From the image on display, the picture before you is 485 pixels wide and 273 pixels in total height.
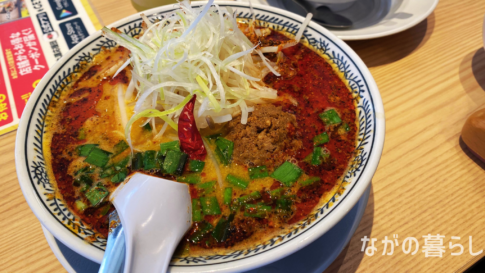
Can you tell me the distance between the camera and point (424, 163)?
148 cm

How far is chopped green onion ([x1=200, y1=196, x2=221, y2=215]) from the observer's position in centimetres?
106

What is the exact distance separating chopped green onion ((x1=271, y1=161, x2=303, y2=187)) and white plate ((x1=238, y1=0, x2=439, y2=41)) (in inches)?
41.3

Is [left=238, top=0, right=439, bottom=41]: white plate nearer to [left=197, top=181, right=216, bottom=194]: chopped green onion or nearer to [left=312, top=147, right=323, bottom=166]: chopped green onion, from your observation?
[left=312, top=147, right=323, bottom=166]: chopped green onion

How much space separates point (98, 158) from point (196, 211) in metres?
0.50

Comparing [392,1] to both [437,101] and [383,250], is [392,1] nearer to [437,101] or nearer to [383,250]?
[437,101]

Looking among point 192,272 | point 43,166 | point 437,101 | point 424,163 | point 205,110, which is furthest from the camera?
point 437,101

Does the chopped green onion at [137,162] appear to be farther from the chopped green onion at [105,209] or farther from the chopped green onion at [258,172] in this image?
the chopped green onion at [258,172]

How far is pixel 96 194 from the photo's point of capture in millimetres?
1115

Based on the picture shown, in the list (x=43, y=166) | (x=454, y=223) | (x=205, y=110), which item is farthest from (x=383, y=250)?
(x=43, y=166)

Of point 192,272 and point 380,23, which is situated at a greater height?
point 380,23

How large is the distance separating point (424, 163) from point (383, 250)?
54cm

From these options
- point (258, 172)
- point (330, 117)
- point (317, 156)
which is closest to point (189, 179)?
point (258, 172)

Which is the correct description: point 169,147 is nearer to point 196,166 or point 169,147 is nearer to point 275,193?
point 196,166

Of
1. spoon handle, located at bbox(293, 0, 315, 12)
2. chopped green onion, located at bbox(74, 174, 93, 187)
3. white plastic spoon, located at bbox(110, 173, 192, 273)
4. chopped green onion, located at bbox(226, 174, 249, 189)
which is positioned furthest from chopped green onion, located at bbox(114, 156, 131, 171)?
spoon handle, located at bbox(293, 0, 315, 12)
